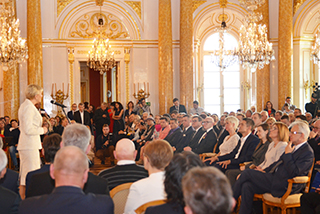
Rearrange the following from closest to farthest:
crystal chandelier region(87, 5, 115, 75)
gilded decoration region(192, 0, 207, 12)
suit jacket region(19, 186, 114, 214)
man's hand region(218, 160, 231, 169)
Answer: suit jacket region(19, 186, 114, 214) → man's hand region(218, 160, 231, 169) → crystal chandelier region(87, 5, 115, 75) → gilded decoration region(192, 0, 207, 12)

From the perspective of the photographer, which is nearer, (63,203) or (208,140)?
(63,203)

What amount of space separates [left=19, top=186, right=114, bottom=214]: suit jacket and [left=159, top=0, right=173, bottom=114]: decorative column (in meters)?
10.9

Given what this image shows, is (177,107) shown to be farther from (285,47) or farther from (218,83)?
(285,47)

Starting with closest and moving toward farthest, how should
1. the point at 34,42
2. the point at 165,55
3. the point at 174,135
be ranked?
the point at 174,135, the point at 34,42, the point at 165,55

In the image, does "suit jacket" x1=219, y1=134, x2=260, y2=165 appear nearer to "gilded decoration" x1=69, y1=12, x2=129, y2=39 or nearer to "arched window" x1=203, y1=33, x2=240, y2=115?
"gilded decoration" x1=69, y1=12, x2=129, y2=39

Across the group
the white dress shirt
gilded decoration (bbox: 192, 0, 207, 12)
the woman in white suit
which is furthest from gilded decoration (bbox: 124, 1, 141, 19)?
the white dress shirt

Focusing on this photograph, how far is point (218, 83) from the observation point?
51.6 ft

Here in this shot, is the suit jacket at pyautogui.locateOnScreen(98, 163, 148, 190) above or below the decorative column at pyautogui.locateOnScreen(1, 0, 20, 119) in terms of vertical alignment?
below

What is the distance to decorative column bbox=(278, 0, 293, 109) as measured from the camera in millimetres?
13133

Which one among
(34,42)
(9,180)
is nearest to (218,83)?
(34,42)

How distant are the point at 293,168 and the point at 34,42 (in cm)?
1020

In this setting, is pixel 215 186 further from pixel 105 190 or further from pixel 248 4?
pixel 248 4

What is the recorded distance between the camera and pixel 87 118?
11.1m

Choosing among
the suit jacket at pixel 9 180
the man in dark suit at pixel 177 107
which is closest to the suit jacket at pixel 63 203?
the suit jacket at pixel 9 180
